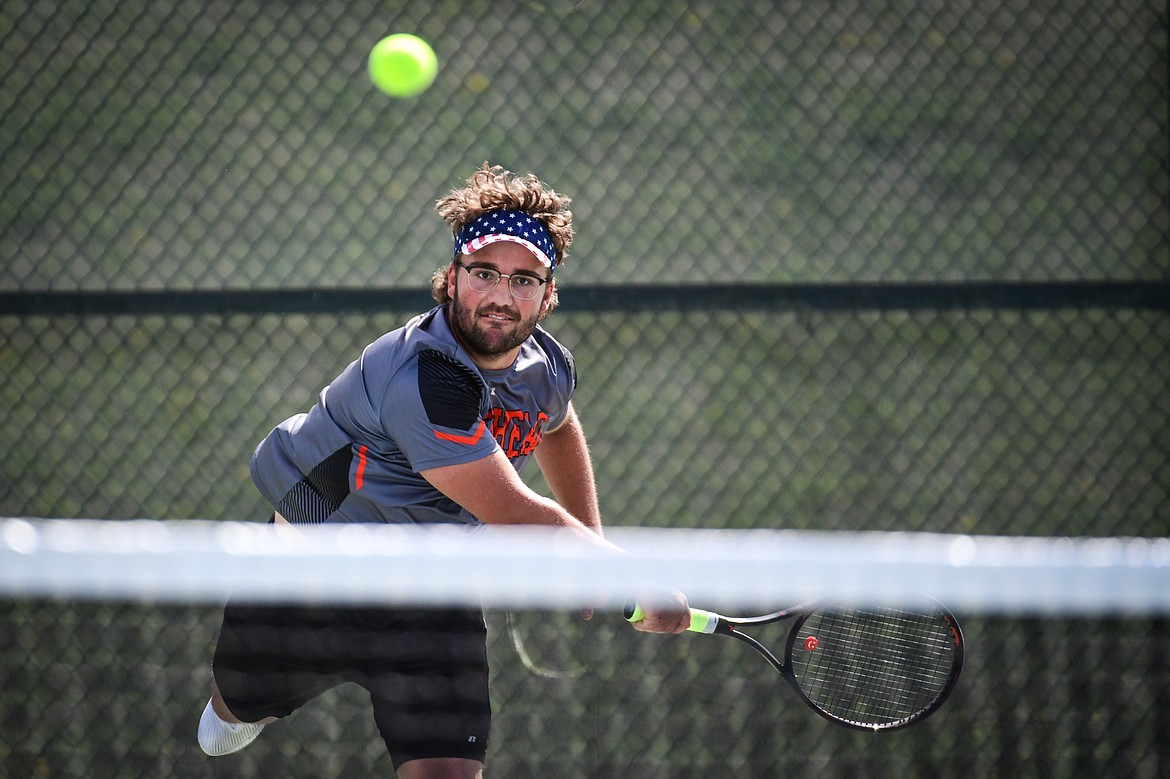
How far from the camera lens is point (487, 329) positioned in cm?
197

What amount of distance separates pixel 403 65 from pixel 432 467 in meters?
1.57

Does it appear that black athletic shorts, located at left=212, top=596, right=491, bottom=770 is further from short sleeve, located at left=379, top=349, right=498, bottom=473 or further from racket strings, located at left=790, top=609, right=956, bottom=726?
racket strings, located at left=790, top=609, right=956, bottom=726

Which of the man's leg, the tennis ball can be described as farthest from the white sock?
the tennis ball

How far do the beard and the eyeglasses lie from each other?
0.12 feet

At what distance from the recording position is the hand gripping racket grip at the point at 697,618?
1915mm

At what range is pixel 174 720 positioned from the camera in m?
3.00

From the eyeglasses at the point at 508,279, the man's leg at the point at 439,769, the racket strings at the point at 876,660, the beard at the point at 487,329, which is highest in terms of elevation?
the eyeglasses at the point at 508,279

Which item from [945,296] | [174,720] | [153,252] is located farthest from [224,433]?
[945,296]

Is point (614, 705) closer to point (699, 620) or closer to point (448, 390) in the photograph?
point (699, 620)

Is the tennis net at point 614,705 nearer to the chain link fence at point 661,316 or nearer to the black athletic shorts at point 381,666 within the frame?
the chain link fence at point 661,316

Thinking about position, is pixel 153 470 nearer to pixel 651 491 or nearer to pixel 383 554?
pixel 651 491

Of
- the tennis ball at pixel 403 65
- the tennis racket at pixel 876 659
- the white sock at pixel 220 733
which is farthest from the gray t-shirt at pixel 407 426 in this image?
the tennis ball at pixel 403 65

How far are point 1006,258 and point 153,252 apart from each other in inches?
87.3

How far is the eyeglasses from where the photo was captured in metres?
2.01
